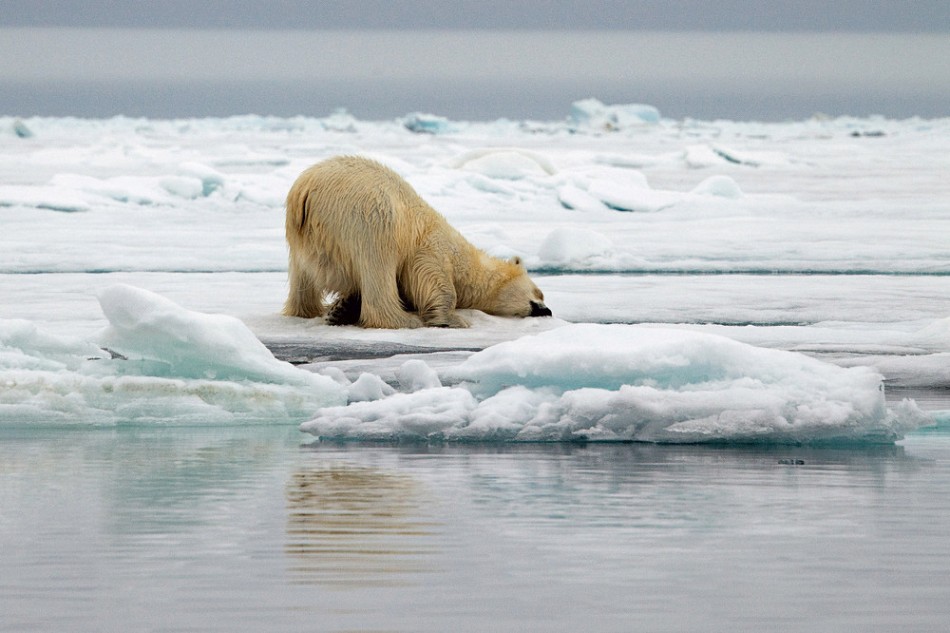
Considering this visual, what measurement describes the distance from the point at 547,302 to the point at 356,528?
6.06m

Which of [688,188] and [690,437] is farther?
[688,188]

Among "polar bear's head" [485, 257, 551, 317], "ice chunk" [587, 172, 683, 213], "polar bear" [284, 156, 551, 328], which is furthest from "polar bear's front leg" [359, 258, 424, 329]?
"ice chunk" [587, 172, 683, 213]

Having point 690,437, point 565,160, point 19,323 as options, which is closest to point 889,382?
point 690,437

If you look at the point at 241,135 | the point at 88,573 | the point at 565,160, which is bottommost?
the point at 88,573

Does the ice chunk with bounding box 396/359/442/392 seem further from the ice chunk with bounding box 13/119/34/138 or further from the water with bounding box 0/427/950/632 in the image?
the ice chunk with bounding box 13/119/34/138

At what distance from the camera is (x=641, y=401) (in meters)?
5.23

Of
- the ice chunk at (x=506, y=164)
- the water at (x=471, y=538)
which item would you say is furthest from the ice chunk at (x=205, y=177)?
the water at (x=471, y=538)

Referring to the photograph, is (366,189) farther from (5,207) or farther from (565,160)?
(565,160)

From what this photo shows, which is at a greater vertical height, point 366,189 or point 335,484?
point 366,189

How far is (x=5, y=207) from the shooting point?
1602 cm

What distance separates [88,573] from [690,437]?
2.61m

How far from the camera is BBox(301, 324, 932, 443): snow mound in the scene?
5.25 m

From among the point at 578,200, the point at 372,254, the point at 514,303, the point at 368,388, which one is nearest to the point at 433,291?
the point at 372,254

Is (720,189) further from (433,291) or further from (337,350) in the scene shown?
(337,350)
